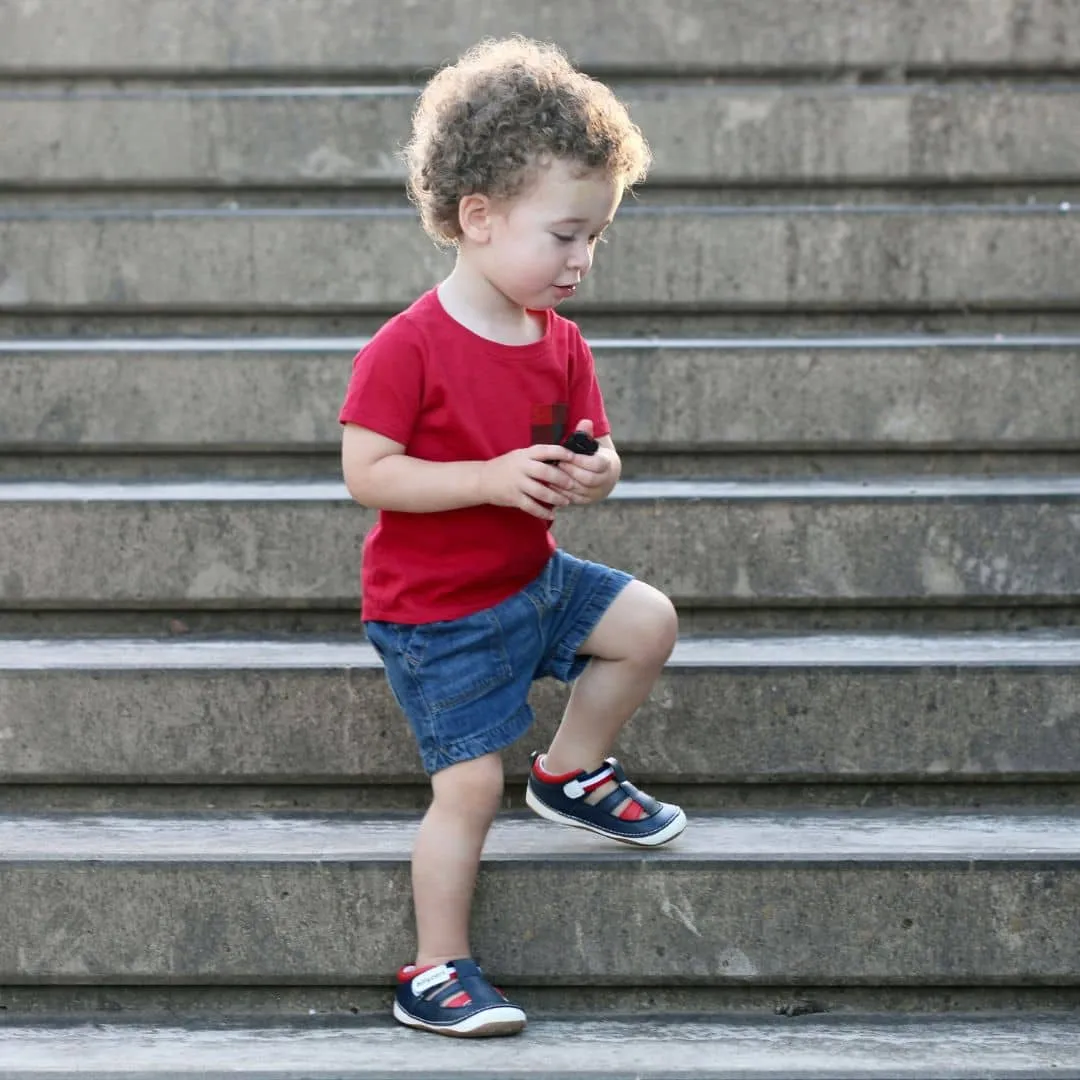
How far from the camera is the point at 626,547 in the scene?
10.4 feet

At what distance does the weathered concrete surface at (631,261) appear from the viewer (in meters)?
3.81

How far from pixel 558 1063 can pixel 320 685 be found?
82cm

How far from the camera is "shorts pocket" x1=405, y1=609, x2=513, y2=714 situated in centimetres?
251

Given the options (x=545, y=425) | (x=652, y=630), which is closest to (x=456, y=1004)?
(x=652, y=630)

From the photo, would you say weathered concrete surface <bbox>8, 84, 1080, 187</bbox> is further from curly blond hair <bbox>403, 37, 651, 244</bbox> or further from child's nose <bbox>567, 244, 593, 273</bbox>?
child's nose <bbox>567, 244, 593, 273</bbox>

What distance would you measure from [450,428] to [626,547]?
78 centimetres

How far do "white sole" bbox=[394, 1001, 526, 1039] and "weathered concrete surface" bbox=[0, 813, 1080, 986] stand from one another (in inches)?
6.2

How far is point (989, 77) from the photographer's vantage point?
165 inches

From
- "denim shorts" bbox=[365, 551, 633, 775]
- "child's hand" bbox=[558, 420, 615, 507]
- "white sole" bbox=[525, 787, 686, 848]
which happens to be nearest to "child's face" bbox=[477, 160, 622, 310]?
"child's hand" bbox=[558, 420, 615, 507]

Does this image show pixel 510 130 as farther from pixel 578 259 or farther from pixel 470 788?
pixel 470 788

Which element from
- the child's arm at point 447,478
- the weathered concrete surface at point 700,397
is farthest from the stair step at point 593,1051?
the weathered concrete surface at point 700,397

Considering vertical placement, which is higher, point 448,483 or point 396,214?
point 396,214

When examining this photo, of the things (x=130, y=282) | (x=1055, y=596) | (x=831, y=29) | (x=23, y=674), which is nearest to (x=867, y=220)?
(x=831, y=29)

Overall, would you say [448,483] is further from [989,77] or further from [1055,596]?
[989,77]
